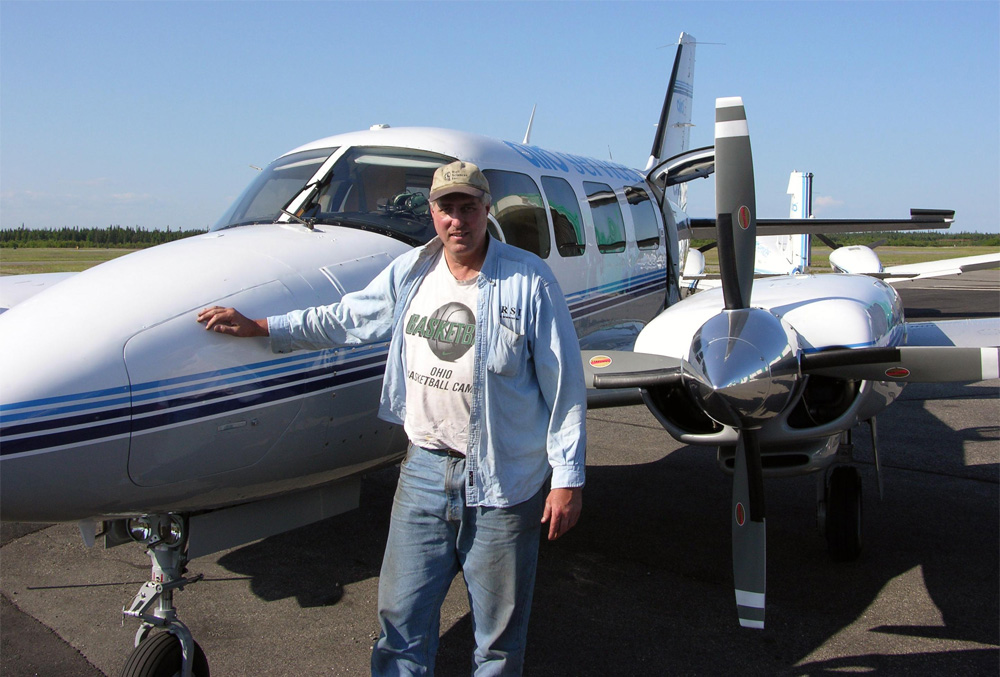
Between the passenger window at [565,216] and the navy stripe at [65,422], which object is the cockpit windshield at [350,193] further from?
the navy stripe at [65,422]

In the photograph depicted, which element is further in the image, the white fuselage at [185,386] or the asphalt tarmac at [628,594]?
the asphalt tarmac at [628,594]

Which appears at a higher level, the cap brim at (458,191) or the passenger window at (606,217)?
the cap brim at (458,191)

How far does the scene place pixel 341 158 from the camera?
467cm

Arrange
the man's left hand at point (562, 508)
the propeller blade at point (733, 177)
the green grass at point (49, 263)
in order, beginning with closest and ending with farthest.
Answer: the man's left hand at point (562, 508) < the propeller blade at point (733, 177) < the green grass at point (49, 263)

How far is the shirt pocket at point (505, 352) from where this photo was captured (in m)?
2.68

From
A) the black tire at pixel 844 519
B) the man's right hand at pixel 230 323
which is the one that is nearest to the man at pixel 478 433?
the man's right hand at pixel 230 323

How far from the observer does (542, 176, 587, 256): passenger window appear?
18.1 feet

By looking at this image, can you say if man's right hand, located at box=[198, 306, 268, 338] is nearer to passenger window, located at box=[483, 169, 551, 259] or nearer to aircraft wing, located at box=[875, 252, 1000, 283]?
passenger window, located at box=[483, 169, 551, 259]

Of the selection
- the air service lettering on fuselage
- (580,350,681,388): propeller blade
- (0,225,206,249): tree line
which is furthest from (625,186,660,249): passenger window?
(0,225,206,249): tree line

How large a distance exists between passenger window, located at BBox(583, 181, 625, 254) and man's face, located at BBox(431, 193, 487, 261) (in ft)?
11.2

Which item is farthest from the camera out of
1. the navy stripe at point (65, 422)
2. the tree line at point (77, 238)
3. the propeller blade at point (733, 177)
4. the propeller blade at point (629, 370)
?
the tree line at point (77, 238)

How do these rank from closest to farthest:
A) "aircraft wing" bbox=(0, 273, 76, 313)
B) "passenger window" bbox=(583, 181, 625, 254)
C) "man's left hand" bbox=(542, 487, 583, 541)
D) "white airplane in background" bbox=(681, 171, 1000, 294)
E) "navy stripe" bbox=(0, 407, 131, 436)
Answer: "man's left hand" bbox=(542, 487, 583, 541), "navy stripe" bbox=(0, 407, 131, 436), "aircraft wing" bbox=(0, 273, 76, 313), "passenger window" bbox=(583, 181, 625, 254), "white airplane in background" bbox=(681, 171, 1000, 294)

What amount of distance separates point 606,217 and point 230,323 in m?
3.80

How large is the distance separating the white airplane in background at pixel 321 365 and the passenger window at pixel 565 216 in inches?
0.6
